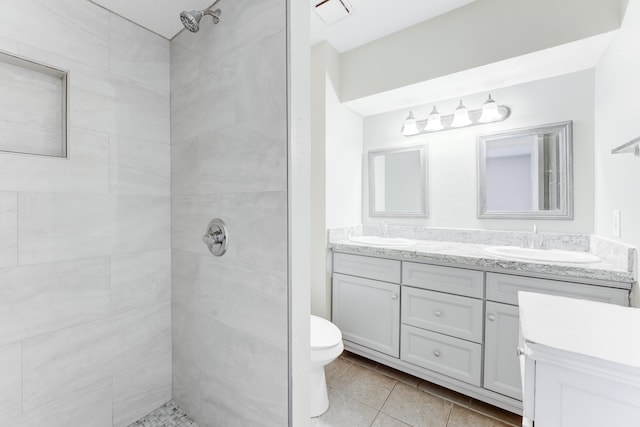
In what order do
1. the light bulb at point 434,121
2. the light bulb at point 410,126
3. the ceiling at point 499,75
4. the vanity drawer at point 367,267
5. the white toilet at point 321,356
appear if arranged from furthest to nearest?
the light bulb at point 410,126
the light bulb at point 434,121
the vanity drawer at point 367,267
the ceiling at point 499,75
the white toilet at point 321,356

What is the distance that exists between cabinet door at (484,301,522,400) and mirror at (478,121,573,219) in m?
0.79

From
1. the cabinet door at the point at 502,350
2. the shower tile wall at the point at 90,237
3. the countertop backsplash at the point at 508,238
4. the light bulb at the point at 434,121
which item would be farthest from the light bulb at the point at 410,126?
the shower tile wall at the point at 90,237

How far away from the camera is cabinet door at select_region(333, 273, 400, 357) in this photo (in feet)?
6.01

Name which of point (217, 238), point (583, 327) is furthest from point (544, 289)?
point (217, 238)

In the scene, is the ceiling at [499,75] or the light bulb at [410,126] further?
the light bulb at [410,126]

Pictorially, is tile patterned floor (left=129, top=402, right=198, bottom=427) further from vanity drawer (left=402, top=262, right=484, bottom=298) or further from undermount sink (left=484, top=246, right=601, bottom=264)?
undermount sink (left=484, top=246, right=601, bottom=264)

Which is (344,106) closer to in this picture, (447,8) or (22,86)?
(447,8)

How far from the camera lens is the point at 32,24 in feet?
3.14

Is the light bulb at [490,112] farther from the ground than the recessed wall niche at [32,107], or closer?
farther from the ground

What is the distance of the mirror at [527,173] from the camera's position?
1.75 m

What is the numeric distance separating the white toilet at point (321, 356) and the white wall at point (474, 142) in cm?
125

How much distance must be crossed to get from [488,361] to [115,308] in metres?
1.94

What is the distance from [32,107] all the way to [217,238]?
852 millimetres

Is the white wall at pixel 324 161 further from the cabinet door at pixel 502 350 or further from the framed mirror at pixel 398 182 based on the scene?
the cabinet door at pixel 502 350
